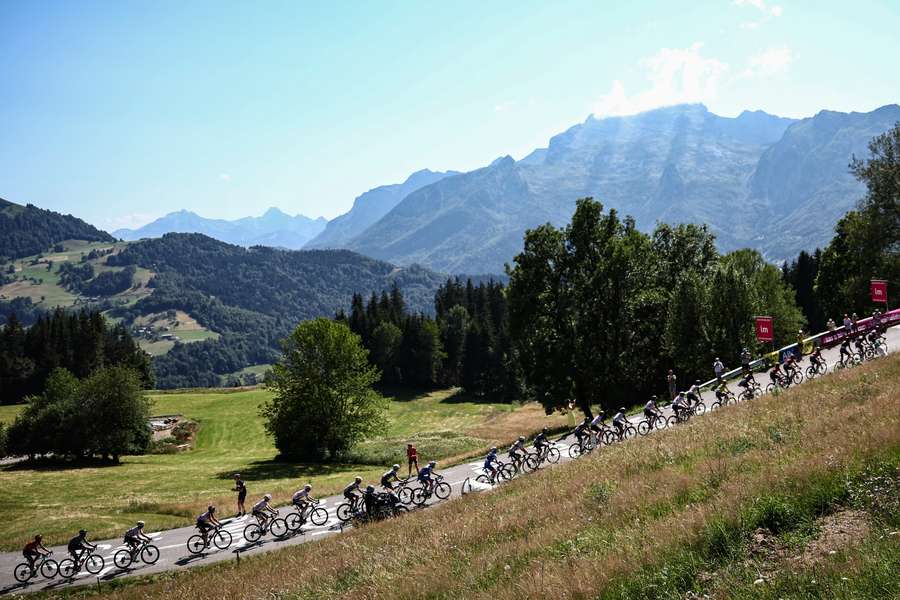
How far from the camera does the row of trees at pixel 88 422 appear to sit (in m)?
60.4

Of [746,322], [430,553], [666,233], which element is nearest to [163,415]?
[666,233]

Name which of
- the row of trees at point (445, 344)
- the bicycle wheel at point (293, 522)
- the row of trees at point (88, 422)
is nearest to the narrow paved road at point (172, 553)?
the bicycle wheel at point (293, 522)

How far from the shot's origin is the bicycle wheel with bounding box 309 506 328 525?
95.7 feet

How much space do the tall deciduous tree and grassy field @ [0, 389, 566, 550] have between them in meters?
2.73

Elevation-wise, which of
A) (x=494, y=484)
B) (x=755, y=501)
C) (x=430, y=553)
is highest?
(x=755, y=501)

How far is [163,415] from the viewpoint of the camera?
287 ft

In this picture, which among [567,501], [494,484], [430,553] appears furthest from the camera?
[494,484]

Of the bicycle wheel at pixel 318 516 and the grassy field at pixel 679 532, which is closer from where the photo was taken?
the grassy field at pixel 679 532

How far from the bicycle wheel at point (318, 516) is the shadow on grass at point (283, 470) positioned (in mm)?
21008

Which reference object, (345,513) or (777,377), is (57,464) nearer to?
(345,513)

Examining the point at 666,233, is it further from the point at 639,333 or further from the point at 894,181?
the point at 894,181

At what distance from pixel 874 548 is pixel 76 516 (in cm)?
3922

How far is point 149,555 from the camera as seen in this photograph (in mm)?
26578

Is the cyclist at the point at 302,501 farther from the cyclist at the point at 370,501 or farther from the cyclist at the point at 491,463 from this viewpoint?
the cyclist at the point at 491,463
